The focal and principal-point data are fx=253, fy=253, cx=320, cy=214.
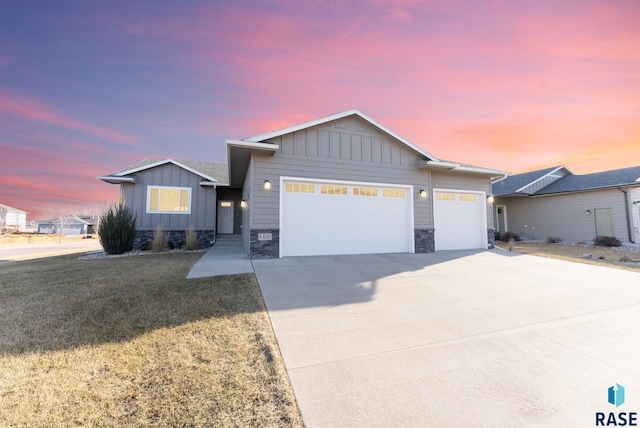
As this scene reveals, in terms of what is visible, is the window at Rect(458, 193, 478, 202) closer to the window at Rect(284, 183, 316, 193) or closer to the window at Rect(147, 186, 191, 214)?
the window at Rect(284, 183, 316, 193)

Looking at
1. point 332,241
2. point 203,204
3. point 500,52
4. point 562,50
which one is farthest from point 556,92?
point 203,204

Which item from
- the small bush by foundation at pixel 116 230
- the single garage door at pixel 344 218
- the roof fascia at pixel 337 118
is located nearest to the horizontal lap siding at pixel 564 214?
the roof fascia at pixel 337 118

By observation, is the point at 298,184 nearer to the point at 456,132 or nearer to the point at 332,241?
the point at 332,241

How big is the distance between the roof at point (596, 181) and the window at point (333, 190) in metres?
16.0

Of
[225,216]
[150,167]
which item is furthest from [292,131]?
[225,216]

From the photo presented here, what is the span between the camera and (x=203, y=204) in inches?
527

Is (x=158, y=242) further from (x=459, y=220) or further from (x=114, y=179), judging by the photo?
(x=459, y=220)

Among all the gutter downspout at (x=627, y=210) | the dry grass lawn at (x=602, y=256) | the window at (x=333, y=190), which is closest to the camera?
the dry grass lawn at (x=602, y=256)

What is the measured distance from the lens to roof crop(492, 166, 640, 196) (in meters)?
14.2

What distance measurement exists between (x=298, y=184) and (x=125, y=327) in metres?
6.16

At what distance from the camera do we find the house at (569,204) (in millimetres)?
13727

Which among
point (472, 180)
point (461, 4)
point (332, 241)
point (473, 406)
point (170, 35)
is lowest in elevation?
point (473, 406)

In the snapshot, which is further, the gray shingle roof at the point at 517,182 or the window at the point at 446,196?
the gray shingle roof at the point at 517,182

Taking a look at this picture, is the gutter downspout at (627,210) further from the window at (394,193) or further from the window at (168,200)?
the window at (168,200)
